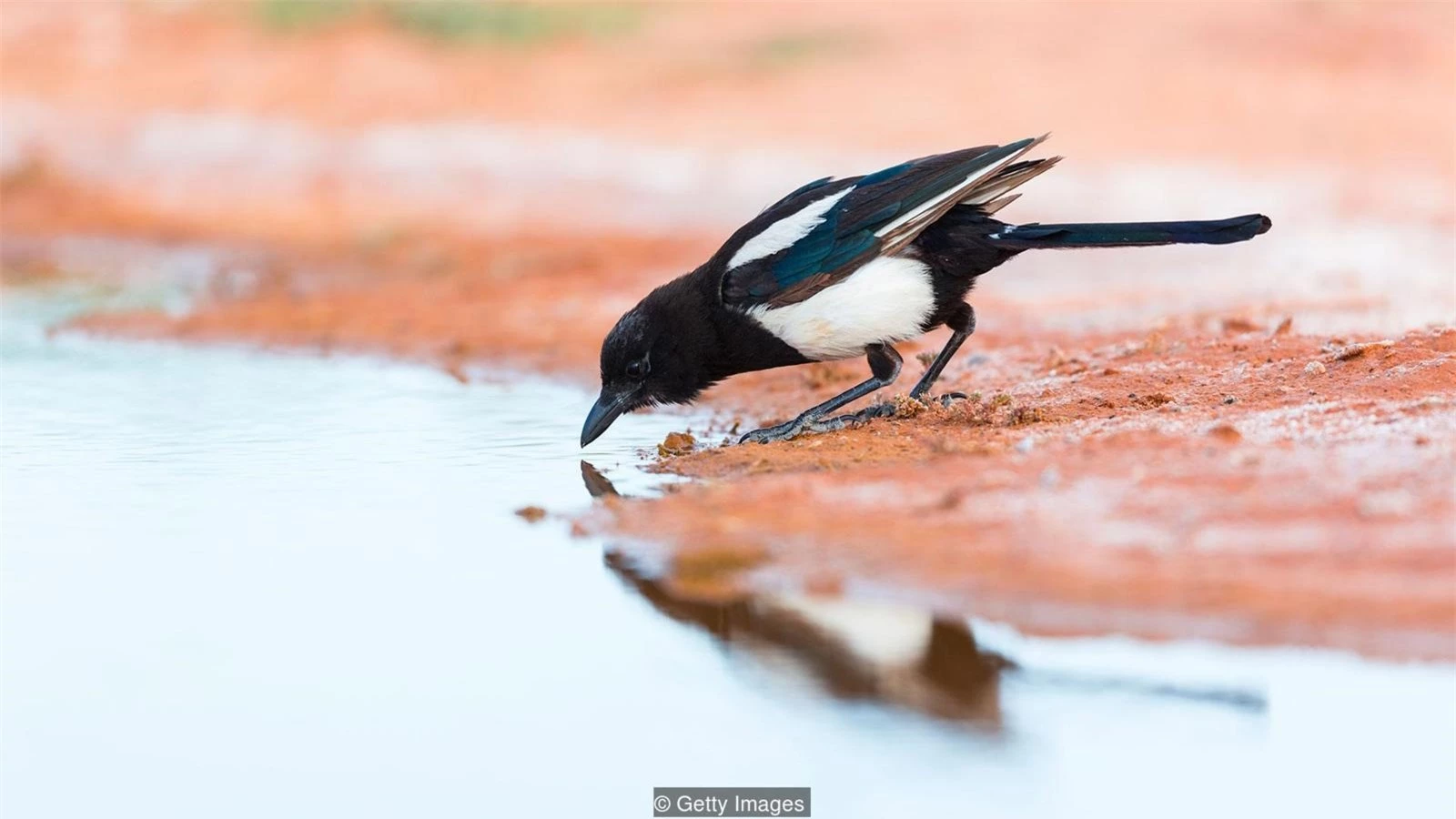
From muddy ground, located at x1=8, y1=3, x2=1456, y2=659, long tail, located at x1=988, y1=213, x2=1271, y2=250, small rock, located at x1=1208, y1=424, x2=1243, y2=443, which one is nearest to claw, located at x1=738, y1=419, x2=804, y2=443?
muddy ground, located at x1=8, y1=3, x2=1456, y2=659

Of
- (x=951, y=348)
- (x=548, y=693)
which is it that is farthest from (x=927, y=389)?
(x=548, y=693)

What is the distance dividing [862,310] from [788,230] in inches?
16.7

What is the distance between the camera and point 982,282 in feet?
39.3

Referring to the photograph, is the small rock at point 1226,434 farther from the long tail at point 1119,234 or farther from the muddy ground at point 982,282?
the long tail at point 1119,234

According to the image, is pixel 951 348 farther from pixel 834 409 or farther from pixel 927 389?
pixel 834 409

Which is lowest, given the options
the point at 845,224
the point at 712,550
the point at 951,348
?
the point at 712,550

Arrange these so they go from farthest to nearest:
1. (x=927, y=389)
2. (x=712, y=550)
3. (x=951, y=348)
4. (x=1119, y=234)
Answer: (x=927, y=389), (x=951, y=348), (x=1119, y=234), (x=712, y=550)

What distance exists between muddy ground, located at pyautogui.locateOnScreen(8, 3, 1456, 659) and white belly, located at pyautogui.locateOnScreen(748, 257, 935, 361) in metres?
0.39

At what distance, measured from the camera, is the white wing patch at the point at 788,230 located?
650cm

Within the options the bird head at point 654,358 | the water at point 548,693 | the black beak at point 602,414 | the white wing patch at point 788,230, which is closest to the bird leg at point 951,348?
the white wing patch at point 788,230

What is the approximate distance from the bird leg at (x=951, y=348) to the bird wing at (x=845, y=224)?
1.89ft

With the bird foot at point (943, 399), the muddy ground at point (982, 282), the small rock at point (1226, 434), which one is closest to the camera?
the muddy ground at point (982, 282)

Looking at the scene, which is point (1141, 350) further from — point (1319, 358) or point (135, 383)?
point (135, 383)

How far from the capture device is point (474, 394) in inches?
336
